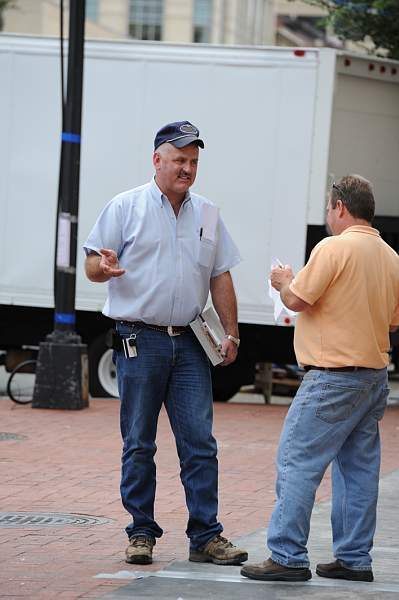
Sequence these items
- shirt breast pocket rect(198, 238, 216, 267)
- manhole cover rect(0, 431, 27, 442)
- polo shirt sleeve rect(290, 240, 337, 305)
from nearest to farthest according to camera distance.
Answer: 1. polo shirt sleeve rect(290, 240, 337, 305)
2. shirt breast pocket rect(198, 238, 216, 267)
3. manhole cover rect(0, 431, 27, 442)

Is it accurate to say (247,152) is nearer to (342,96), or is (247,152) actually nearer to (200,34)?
(342,96)

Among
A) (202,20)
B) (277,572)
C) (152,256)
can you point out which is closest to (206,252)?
(152,256)

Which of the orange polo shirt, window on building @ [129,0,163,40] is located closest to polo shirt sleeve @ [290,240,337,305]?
the orange polo shirt

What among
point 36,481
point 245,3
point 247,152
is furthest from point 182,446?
point 245,3

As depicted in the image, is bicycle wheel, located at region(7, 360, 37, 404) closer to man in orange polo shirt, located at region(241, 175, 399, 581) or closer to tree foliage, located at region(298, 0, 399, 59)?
tree foliage, located at region(298, 0, 399, 59)

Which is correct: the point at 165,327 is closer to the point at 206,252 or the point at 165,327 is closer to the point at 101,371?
the point at 206,252

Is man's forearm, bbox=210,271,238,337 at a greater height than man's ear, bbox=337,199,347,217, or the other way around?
man's ear, bbox=337,199,347,217

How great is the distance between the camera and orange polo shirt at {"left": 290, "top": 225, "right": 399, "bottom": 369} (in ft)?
20.4

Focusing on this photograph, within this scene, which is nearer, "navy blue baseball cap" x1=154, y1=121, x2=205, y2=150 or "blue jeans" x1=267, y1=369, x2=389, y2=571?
"blue jeans" x1=267, y1=369, x2=389, y2=571

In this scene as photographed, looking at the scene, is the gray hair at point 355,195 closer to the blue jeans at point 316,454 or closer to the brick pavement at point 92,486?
the blue jeans at point 316,454

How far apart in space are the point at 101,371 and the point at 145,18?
5930 cm

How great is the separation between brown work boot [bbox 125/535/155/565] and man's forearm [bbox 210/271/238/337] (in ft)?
3.45

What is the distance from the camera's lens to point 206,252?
6715 millimetres

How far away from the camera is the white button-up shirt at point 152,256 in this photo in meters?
6.64
